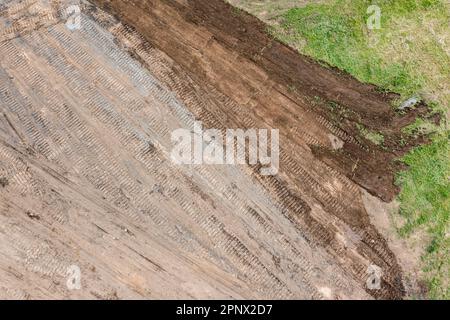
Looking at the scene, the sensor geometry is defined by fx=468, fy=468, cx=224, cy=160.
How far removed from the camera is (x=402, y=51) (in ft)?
39.2

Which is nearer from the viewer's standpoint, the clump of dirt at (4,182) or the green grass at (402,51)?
the clump of dirt at (4,182)

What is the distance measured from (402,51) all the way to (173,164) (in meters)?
6.54

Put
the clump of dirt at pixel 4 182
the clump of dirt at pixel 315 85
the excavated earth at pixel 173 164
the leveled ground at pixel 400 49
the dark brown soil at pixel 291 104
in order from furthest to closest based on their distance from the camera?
the clump of dirt at pixel 315 85 → the leveled ground at pixel 400 49 → the dark brown soil at pixel 291 104 → the clump of dirt at pixel 4 182 → the excavated earth at pixel 173 164

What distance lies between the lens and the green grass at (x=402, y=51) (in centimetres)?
1085

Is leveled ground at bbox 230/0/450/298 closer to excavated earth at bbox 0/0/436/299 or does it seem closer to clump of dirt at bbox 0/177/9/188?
excavated earth at bbox 0/0/436/299

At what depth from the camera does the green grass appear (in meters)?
10.9

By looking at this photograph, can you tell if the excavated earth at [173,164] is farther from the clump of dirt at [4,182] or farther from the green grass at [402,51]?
the green grass at [402,51]

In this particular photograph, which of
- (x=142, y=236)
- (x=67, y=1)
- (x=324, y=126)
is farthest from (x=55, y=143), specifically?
(x=324, y=126)

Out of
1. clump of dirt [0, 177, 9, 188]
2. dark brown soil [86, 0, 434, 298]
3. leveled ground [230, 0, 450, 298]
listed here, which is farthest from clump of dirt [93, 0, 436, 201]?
clump of dirt [0, 177, 9, 188]

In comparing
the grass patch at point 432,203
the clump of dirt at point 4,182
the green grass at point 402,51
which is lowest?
the clump of dirt at point 4,182

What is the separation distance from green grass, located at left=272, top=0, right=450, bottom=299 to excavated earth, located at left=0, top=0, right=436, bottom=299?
1.35ft

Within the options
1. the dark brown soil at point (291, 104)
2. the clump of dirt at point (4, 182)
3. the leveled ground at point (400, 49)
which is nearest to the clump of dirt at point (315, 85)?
the dark brown soil at point (291, 104)

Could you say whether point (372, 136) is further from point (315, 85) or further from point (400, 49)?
point (400, 49)

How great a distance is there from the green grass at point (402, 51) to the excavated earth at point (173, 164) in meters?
0.41
